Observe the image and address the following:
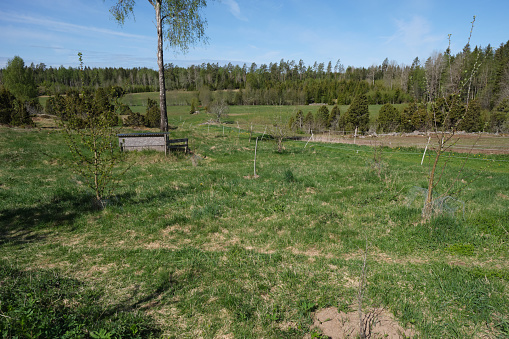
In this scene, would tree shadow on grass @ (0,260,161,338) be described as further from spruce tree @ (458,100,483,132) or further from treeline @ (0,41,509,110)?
treeline @ (0,41,509,110)

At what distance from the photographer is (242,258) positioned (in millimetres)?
5480

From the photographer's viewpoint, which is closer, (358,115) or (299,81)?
(358,115)

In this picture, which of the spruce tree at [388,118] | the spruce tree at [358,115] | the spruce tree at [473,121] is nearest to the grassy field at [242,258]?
the spruce tree at [388,118]

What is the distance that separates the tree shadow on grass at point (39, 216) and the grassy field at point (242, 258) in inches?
1.3

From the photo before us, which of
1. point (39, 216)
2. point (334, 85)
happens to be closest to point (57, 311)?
point (39, 216)

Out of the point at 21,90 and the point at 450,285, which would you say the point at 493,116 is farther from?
the point at 21,90

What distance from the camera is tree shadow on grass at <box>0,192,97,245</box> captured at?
6.25 meters

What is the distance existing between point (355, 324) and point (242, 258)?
247 centimetres

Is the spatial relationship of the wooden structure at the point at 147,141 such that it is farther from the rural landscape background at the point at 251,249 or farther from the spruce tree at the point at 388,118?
the spruce tree at the point at 388,118

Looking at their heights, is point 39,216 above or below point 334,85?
below

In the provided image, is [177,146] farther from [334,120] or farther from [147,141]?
[334,120]

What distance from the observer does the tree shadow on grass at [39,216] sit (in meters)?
6.25

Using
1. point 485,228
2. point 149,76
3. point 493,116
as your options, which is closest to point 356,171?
point 485,228

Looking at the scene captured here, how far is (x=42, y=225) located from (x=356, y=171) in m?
11.3
